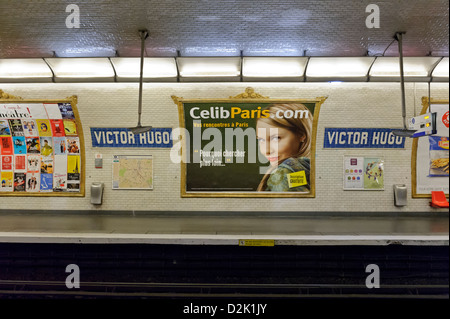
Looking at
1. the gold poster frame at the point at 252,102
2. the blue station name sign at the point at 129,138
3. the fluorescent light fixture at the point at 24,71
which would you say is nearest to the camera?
the fluorescent light fixture at the point at 24,71

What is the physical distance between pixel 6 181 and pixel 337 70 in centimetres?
837

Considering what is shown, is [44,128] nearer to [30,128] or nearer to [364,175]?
[30,128]

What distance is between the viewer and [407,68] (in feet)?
19.2

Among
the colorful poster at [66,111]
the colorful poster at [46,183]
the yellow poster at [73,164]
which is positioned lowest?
the colorful poster at [46,183]

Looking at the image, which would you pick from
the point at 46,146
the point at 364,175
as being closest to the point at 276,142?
the point at 364,175

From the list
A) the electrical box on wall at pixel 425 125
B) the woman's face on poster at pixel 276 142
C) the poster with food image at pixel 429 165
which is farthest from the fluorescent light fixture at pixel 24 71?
the poster with food image at pixel 429 165

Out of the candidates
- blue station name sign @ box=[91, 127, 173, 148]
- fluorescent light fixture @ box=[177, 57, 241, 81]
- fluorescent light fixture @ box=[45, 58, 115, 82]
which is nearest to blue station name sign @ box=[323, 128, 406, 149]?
fluorescent light fixture @ box=[177, 57, 241, 81]

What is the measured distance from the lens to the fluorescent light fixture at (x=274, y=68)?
5.70m

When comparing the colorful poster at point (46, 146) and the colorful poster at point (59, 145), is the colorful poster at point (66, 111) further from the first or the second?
the colorful poster at point (46, 146)

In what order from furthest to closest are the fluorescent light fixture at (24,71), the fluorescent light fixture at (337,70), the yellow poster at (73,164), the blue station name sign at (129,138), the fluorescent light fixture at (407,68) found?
the yellow poster at (73,164), the blue station name sign at (129,138), the fluorescent light fixture at (24,71), the fluorescent light fixture at (337,70), the fluorescent light fixture at (407,68)

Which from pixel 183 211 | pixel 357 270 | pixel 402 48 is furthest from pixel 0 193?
pixel 402 48

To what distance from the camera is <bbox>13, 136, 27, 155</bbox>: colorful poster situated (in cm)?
651

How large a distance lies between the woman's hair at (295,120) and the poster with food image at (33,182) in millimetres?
5678

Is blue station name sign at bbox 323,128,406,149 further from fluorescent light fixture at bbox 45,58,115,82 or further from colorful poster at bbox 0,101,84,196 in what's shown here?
colorful poster at bbox 0,101,84,196
